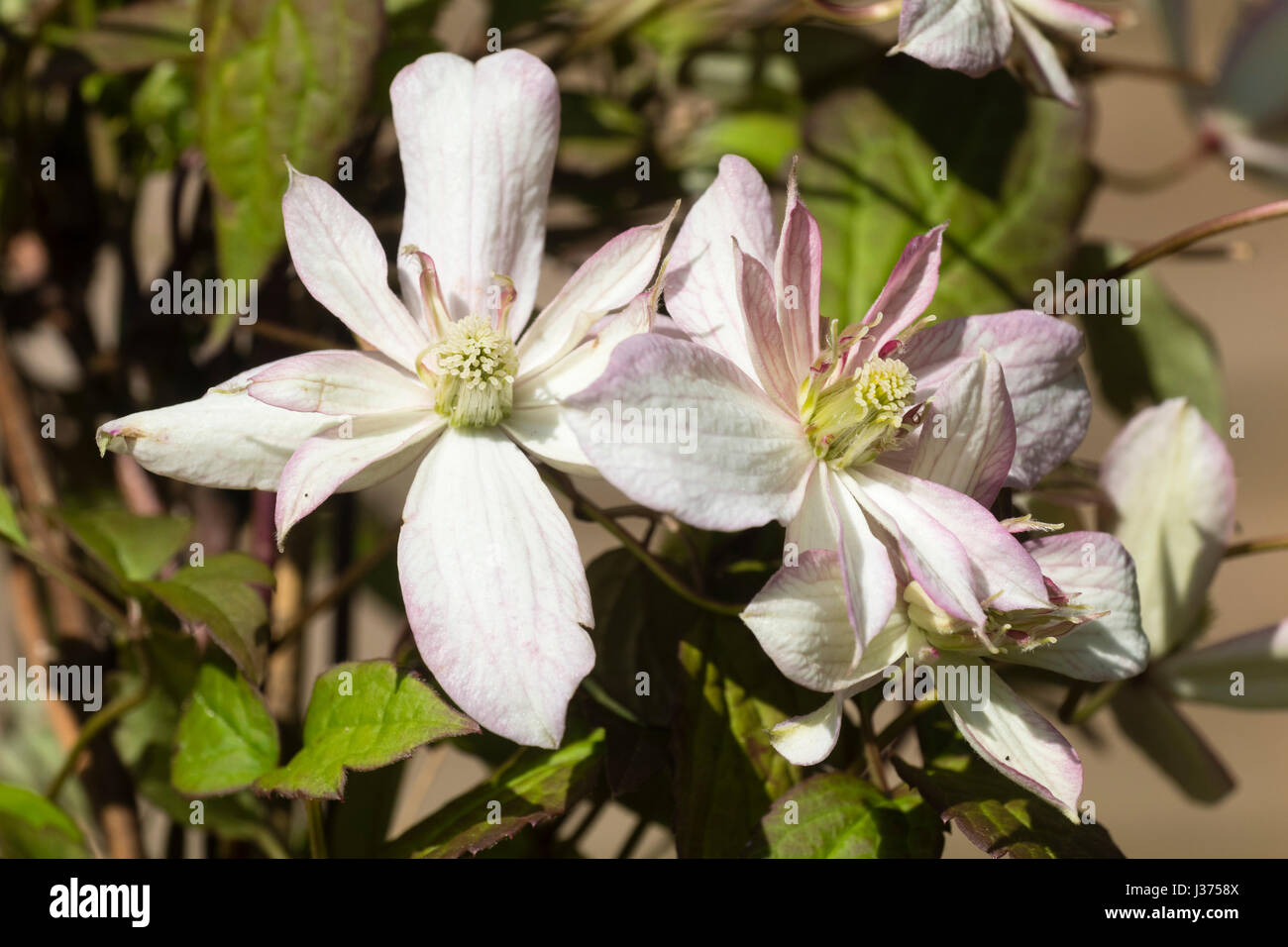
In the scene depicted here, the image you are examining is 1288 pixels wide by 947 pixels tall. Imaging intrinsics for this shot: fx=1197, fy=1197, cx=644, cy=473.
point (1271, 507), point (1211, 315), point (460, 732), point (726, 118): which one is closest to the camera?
point (460, 732)

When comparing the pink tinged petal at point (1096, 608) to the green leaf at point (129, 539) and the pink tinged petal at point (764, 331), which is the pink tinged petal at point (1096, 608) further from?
the green leaf at point (129, 539)

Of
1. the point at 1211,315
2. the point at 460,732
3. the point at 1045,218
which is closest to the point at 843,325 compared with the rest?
the point at 1045,218

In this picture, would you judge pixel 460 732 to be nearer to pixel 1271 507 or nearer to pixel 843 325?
pixel 843 325

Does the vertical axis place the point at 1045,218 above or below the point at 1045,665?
above

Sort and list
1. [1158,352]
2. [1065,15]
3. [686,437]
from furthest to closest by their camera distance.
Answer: [1158,352] < [1065,15] < [686,437]

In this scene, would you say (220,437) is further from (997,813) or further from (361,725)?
(997,813)

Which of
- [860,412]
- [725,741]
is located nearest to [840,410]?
[860,412]
